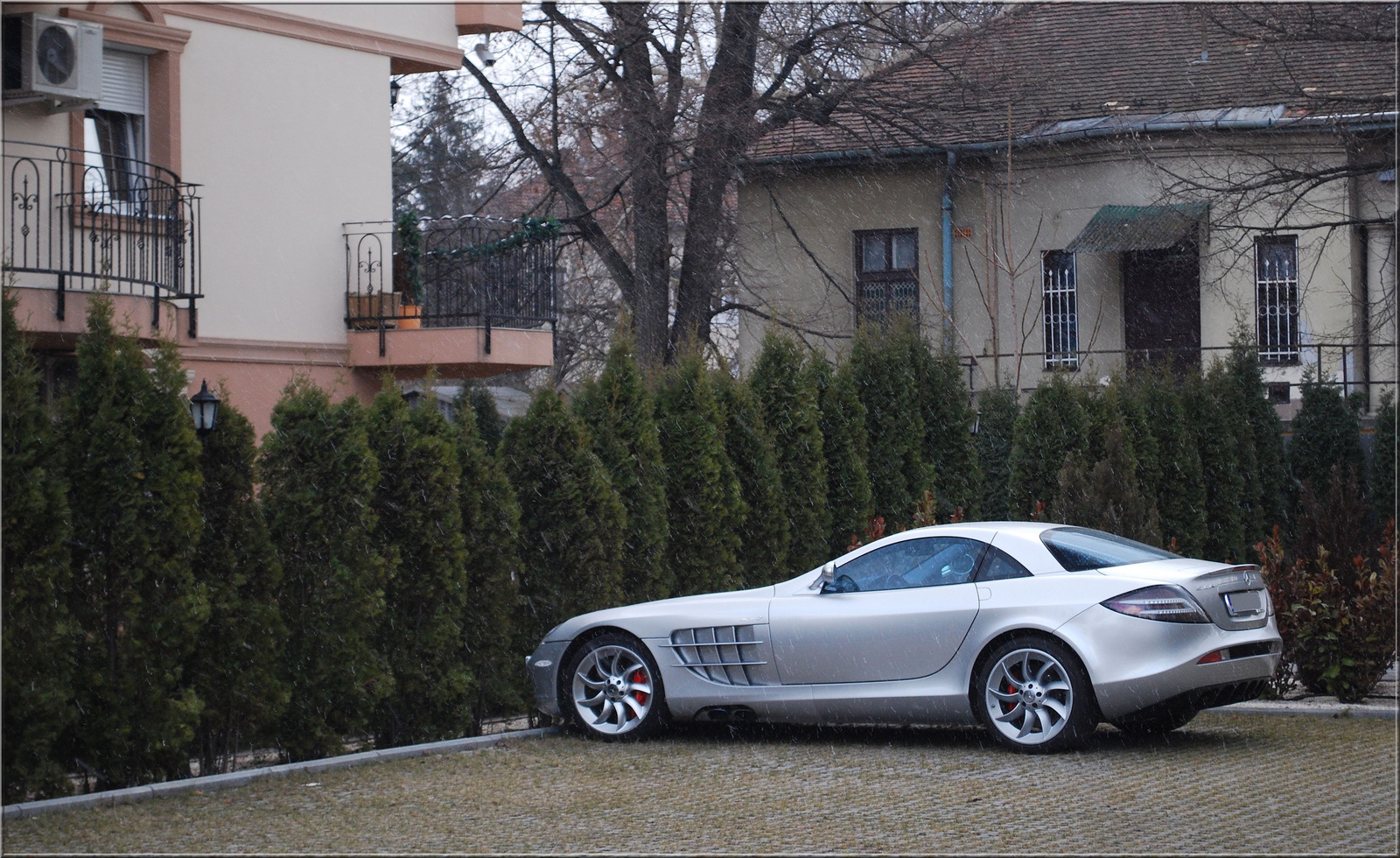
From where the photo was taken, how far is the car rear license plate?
8625 mm

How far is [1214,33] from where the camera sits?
80.0ft

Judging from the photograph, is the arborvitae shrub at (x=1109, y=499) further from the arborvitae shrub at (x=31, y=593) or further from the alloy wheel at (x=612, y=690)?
the arborvitae shrub at (x=31, y=593)

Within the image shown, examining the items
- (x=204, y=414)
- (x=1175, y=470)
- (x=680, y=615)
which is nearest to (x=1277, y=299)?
(x=1175, y=470)

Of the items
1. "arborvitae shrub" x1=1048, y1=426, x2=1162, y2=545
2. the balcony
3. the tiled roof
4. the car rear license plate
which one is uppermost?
the tiled roof

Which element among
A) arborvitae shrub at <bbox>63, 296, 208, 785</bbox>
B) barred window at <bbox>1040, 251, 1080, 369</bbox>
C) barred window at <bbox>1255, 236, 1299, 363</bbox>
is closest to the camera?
arborvitae shrub at <bbox>63, 296, 208, 785</bbox>

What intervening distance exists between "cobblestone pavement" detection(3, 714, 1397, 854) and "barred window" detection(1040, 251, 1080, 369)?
605 inches

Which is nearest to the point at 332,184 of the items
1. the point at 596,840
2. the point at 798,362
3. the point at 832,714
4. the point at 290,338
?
the point at 290,338

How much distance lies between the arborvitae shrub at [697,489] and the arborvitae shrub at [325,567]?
3.14 m

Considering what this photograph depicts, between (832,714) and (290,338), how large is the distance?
913 cm

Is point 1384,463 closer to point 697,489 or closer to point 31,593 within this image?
point 697,489

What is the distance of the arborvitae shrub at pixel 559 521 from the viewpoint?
10945mm

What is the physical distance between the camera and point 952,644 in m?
8.90

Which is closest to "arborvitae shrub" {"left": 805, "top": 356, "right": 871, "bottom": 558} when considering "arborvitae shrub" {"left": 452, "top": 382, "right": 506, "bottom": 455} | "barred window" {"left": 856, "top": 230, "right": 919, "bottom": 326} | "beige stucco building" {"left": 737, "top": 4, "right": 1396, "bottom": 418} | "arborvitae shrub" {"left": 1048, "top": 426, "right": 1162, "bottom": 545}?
"arborvitae shrub" {"left": 1048, "top": 426, "right": 1162, "bottom": 545}

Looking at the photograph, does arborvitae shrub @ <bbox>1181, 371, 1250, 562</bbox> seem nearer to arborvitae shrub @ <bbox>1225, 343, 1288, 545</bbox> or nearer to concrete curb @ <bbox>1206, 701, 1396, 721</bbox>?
arborvitae shrub @ <bbox>1225, 343, 1288, 545</bbox>
